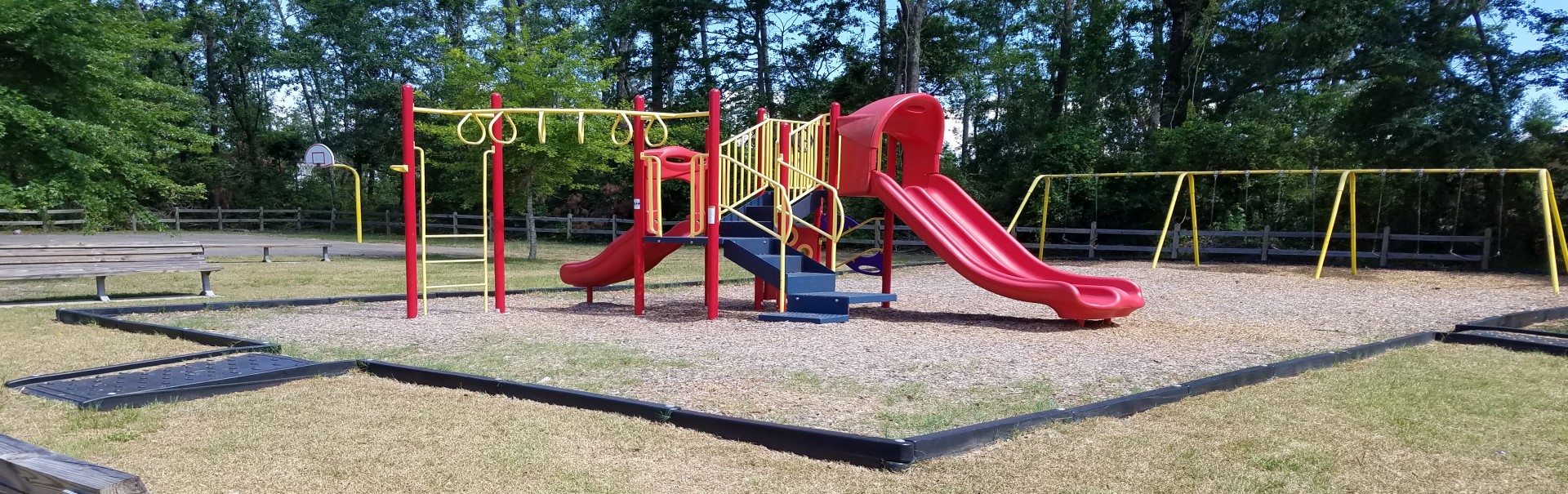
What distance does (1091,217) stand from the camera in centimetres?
2270

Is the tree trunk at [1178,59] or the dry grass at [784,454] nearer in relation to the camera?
the dry grass at [784,454]

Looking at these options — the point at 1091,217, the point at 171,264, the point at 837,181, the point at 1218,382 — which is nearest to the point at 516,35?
the point at 171,264

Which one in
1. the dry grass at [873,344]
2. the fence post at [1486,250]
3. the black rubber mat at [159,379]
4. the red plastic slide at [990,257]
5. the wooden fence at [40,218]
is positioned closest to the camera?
the black rubber mat at [159,379]

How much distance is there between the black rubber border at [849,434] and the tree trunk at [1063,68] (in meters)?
20.5

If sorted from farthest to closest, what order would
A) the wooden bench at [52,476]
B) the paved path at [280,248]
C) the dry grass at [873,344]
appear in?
the paved path at [280,248] < the dry grass at [873,344] < the wooden bench at [52,476]

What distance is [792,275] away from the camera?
9.32 m

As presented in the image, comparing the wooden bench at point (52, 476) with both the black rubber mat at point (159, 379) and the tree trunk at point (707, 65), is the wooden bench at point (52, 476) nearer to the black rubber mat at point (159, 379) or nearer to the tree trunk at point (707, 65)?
the black rubber mat at point (159, 379)

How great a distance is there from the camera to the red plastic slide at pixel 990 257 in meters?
8.70

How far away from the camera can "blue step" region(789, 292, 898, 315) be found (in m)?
9.18

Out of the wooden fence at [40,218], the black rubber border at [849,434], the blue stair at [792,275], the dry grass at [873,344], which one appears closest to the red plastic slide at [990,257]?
the dry grass at [873,344]

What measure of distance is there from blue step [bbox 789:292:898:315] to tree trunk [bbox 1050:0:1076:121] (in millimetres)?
20066

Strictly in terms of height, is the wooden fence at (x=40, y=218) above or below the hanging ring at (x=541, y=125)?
below

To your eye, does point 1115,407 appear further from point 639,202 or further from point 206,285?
point 206,285

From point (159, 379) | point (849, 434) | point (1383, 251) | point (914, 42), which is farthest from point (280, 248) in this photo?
point (1383, 251)
